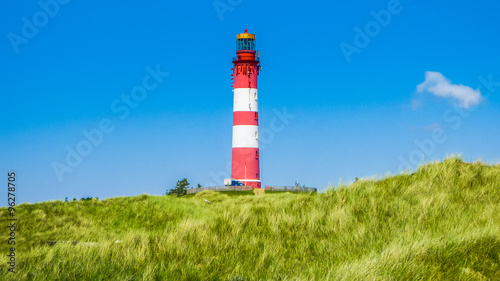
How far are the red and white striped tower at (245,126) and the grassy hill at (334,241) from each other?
30514mm

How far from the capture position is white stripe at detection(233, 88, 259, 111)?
44000mm

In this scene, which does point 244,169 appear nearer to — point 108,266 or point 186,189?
point 186,189

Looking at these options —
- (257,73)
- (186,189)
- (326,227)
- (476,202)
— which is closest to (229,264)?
(326,227)

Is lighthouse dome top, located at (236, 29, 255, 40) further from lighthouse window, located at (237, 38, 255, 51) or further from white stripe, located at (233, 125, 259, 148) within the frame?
white stripe, located at (233, 125, 259, 148)

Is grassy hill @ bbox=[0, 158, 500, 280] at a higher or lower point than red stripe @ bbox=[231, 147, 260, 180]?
lower

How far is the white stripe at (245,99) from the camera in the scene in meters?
44.0

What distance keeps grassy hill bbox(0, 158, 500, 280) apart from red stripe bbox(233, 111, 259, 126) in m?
30.6

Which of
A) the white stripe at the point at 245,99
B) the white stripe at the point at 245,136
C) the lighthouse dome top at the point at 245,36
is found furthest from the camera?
the lighthouse dome top at the point at 245,36

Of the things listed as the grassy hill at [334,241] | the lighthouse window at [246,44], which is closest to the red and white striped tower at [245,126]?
the lighthouse window at [246,44]

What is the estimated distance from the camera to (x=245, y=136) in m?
43.5

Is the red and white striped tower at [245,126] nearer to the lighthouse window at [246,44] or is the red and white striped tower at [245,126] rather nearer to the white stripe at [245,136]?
the white stripe at [245,136]

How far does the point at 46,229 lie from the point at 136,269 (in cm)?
1120

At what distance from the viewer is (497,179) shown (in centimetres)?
1210

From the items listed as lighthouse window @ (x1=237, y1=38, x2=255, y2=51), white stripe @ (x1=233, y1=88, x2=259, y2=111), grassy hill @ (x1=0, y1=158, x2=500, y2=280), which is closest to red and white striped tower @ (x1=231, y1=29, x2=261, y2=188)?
white stripe @ (x1=233, y1=88, x2=259, y2=111)
